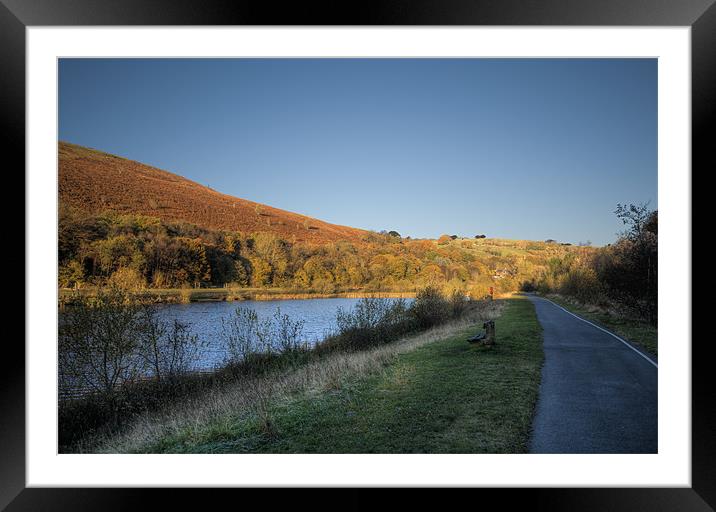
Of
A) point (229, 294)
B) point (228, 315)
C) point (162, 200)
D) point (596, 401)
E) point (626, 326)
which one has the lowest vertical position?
point (626, 326)

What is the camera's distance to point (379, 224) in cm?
1187

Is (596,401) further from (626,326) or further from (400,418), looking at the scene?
(626,326)

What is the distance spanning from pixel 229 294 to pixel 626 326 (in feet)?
36.5

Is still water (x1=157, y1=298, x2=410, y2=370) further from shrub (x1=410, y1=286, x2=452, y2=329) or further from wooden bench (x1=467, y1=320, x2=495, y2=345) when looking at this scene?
wooden bench (x1=467, y1=320, x2=495, y2=345)

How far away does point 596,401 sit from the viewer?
4.64 meters

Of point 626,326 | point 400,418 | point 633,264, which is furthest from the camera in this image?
point 626,326

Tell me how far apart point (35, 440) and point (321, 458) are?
8.26ft

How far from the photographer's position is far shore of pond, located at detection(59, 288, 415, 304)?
7.04 metres

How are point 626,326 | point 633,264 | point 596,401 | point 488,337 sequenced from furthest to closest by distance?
point 626,326 → point 633,264 → point 488,337 → point 596,401

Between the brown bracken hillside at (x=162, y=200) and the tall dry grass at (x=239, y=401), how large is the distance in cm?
519

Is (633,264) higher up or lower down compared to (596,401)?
higher up
